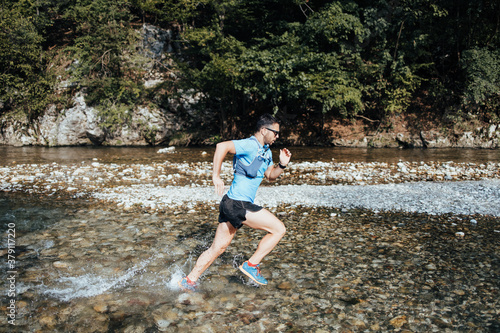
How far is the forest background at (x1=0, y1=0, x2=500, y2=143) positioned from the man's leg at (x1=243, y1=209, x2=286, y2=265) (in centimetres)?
2035

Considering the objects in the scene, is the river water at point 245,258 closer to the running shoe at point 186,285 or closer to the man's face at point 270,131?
the running shoe at point 186,285

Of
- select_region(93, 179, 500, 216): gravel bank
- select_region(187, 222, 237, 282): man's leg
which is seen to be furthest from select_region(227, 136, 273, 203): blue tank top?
select_region(93, 179, 500, 216): gravel bank

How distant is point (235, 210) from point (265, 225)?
19.3 inches

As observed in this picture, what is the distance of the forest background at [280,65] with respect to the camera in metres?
25.0

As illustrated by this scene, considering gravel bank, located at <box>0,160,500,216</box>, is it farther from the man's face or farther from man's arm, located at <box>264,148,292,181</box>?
the man's face

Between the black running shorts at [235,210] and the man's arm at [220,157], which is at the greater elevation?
the man's arm at [220,157]

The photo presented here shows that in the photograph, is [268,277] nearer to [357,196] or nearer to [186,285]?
[186,285]

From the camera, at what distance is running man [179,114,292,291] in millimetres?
4668

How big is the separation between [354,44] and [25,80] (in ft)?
95.7

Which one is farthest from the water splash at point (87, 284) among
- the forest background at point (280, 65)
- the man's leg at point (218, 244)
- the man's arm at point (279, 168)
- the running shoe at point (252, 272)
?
the forest background at point (280, 65)

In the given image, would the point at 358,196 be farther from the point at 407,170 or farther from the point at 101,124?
the point at 101,124

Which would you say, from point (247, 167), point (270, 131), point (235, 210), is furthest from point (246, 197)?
point (270, 131)

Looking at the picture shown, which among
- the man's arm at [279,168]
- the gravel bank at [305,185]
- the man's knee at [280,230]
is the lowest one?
the gravel bank at [305,185]

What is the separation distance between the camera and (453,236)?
23.5ft
